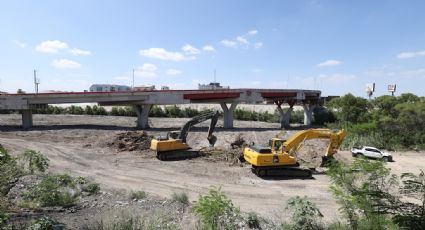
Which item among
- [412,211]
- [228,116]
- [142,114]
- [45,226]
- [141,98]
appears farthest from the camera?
[228,116]

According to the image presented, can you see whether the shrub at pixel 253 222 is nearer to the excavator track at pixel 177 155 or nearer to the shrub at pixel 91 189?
the shrub at pixel 91 189

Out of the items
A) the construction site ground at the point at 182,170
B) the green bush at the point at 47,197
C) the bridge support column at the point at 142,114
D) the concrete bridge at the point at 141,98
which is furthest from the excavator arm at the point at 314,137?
the bridge support column at the point at 142,114

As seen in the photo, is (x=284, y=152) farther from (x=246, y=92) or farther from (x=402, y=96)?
(x=402, y=96)

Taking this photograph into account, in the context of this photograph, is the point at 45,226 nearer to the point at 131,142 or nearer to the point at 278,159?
the point at 278,159

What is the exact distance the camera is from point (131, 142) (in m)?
29.5

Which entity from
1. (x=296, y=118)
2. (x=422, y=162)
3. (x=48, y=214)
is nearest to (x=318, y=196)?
(x=48, y=214)

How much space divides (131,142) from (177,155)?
6625 millimetres

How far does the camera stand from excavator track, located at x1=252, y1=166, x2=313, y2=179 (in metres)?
20.0

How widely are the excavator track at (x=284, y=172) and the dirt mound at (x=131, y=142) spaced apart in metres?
12.0

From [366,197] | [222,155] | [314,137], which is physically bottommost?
[222,155]

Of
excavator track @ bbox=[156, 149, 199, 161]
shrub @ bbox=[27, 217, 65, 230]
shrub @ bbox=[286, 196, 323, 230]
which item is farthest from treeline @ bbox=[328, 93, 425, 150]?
shrub @ bbox=[27, 217, 65, 230]

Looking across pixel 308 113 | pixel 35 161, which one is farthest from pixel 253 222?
pixel 308 113

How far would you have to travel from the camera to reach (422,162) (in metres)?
29.0

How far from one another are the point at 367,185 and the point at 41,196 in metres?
10.6
